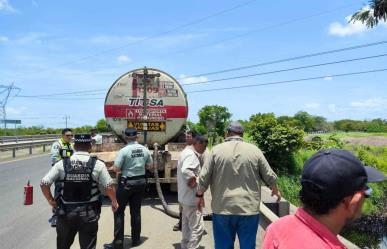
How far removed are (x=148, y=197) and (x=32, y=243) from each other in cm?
421

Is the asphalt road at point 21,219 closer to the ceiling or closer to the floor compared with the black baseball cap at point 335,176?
closer to the floor

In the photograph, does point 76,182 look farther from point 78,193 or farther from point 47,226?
point 47,226

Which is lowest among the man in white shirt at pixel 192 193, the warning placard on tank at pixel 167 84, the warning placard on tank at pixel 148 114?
the man in white shirt at pixel 192 193

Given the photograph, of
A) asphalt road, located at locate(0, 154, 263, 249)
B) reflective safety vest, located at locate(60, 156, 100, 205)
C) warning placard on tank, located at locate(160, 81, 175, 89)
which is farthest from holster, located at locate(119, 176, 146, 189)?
warning placard on tank, located at locate(160, 81, 175, 89)

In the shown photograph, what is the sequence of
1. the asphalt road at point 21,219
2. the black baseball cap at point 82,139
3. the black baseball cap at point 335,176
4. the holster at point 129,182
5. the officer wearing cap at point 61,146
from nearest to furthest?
the black baseball cap at point 335,176
the black baseball cap at point 82,139
the holster at point 129,182
the asphalt road at point 21,219
the officer wearing cap at point 61,146

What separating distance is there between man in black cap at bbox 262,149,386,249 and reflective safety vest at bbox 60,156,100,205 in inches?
140

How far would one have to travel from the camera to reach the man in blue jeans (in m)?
5.24

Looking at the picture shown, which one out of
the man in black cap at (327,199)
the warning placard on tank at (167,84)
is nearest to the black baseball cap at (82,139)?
the man in black cap at (327,199)

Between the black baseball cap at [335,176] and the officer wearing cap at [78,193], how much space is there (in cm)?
370

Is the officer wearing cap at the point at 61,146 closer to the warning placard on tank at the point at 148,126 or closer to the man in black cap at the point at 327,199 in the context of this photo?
the warning placard on tank at the point at 148,126

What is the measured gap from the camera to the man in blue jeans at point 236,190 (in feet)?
17.2

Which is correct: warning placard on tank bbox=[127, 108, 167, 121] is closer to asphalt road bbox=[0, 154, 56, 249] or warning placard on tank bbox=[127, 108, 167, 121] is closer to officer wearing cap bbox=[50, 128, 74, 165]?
officer wearing cap bbox=[50, 128, 74, 165]

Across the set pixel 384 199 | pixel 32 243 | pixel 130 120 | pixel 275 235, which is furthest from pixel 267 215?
pixel 384 199

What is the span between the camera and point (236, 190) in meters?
5.27
